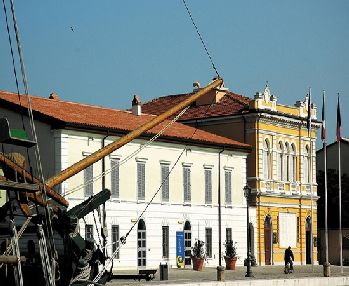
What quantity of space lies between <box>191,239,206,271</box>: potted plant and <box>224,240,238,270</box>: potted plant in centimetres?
143

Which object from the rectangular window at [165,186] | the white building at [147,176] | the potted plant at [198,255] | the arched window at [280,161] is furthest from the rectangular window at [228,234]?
the arched window at [280,161]

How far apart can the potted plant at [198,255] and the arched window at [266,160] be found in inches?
427

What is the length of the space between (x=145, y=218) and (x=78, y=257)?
114 ft

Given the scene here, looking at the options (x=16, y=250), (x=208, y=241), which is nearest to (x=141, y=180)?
(x=208, y=241)

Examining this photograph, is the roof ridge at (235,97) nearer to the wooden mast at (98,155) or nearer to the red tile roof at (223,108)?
the red tile roof at (223,108)

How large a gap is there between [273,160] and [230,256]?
1143cm

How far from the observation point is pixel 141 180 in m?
64.4

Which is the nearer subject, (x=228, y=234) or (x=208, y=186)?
(x=208, y=186)

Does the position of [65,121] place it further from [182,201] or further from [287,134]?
[287,134]

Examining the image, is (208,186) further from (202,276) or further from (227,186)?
(202,276)

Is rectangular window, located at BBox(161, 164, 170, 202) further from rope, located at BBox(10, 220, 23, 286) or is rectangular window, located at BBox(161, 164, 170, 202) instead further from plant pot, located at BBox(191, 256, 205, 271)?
rope, located at BBox(10, 220, 23, 286)

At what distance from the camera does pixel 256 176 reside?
7556cm

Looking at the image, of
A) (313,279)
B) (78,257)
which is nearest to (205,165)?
(313,279)

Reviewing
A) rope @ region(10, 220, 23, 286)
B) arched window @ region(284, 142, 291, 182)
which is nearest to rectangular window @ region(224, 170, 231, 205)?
arched window @ region(284, 142, 291, 182)
